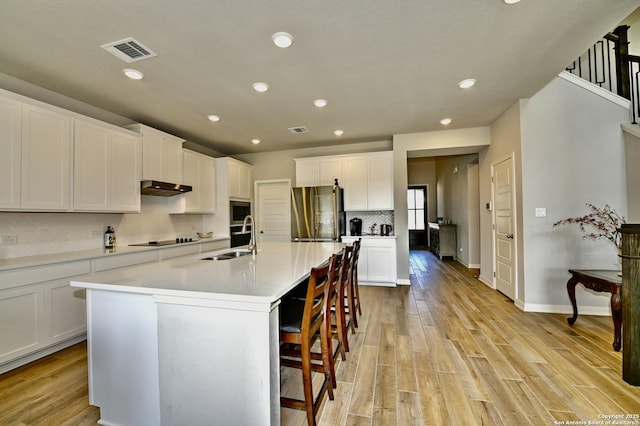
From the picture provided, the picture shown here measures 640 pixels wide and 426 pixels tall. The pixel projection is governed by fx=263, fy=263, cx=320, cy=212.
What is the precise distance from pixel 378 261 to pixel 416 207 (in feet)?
18.7

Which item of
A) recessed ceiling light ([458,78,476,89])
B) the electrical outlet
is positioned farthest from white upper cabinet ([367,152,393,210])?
the electrical outlet

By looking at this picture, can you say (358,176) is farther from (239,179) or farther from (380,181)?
(239,179)

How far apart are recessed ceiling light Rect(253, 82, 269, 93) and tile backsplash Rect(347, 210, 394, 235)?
3.06 metres

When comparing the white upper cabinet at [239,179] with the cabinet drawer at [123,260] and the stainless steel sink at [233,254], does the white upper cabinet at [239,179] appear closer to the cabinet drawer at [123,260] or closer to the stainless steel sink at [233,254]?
the cabinet drawer at [123,260]

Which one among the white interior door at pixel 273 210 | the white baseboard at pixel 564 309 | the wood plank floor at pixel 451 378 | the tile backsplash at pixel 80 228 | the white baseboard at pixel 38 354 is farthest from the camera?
the white interior door at pixel 273 210

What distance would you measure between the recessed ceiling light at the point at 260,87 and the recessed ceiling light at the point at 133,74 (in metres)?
1.10

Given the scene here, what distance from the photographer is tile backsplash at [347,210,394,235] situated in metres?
5.23

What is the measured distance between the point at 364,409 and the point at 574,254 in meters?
3.29

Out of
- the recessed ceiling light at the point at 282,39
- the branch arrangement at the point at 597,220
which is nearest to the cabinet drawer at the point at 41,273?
the recessed ceiling light at the point at 282,39

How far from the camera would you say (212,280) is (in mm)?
1537

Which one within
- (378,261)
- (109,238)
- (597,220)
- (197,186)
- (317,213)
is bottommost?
(378,261)

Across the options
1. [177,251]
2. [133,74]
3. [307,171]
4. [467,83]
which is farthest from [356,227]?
[133,74]

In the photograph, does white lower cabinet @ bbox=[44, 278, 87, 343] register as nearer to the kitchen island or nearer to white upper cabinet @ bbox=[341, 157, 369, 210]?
the kitchen island

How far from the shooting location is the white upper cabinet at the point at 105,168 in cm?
290
